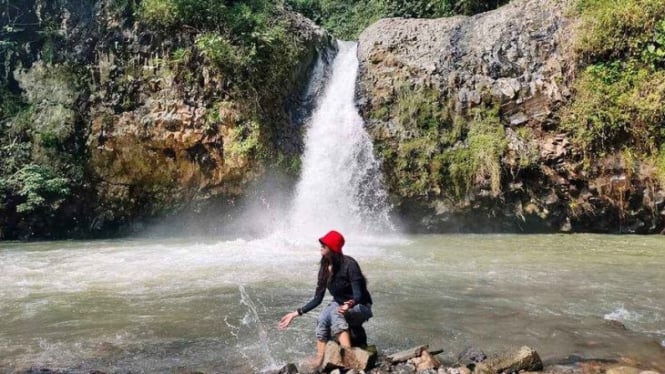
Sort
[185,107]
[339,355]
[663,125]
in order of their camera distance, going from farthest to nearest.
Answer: [185,107] < [663,125] < [339,355]

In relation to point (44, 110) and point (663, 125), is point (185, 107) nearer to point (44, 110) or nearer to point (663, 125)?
point (44, 110)

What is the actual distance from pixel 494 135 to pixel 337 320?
9.49 meters

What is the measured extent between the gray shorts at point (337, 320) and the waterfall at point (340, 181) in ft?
28.5

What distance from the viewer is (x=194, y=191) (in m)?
14.3

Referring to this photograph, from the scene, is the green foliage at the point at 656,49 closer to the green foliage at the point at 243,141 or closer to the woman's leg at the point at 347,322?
the green foliage at the point at 243,141

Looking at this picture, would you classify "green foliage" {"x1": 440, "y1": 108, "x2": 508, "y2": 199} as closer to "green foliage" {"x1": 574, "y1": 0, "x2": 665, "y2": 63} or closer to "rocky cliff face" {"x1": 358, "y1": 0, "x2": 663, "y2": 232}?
"rocky cliff face" {"x1": 358, "y1": 0, "x2": 663, "y2": 232}

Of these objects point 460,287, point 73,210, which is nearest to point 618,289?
point 460,287

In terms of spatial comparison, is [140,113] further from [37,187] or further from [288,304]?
[288,304]

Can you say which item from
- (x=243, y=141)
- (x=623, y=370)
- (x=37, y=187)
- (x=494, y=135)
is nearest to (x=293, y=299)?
(x=623, y=370)

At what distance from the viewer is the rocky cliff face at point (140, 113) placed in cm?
1377

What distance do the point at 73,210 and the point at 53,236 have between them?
2.71ft

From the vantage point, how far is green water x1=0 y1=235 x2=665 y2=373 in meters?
5.01

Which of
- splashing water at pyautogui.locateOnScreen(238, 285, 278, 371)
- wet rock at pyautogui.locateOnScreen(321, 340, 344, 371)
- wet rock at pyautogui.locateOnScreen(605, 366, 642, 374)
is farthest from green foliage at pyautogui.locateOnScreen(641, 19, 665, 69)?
wet rock at pyautogui.locateOnScreen(321, 340, 344, 371)

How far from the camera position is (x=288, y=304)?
6.60 metres
